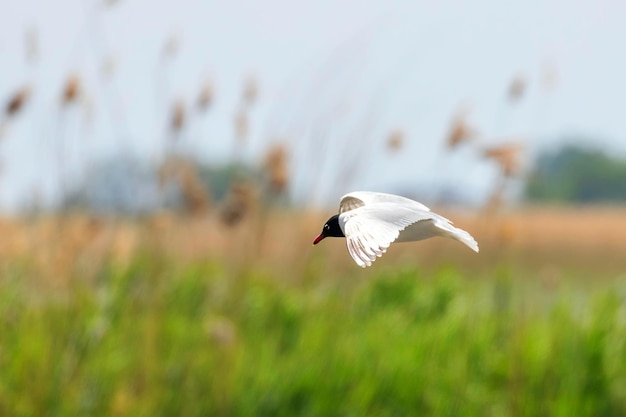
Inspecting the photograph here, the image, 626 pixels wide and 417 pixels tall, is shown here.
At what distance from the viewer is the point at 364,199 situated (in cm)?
65

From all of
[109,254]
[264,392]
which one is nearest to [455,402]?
[264,392]

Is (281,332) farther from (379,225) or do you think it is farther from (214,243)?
(379,225)

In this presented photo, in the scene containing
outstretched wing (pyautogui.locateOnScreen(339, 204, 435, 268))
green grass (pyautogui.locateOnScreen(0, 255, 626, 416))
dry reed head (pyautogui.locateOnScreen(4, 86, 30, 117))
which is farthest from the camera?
green grass (pyautogui.locateOnScreen(0, 255, 626, 416))

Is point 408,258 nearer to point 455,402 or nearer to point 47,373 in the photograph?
point 455,402

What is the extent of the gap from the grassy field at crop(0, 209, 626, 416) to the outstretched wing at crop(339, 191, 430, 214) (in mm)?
2689

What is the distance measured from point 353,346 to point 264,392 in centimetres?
50

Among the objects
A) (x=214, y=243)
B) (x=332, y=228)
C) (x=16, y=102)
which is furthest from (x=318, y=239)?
(x=214, y=243)

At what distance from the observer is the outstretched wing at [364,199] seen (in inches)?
25.0

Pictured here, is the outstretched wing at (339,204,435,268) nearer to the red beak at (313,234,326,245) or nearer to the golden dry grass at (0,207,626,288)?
the red beak at (313,234,326,245)

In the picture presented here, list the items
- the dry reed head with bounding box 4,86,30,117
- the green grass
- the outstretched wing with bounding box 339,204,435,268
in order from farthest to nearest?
the green grass < the dry reed head with bounding box 4,86,30,117 < the outstretched wing with bounding box 339,204,435,268

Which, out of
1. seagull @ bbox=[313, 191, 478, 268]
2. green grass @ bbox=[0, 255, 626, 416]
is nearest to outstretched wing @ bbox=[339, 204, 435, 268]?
seagull @ bbox=[313, 191, 478, 268]

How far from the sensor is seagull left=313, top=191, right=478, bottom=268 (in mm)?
565

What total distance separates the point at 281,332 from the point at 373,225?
4840 millimetres

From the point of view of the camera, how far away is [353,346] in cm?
476
